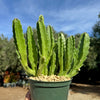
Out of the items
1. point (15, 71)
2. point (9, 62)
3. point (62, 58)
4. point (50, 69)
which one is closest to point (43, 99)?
point (50, 69)

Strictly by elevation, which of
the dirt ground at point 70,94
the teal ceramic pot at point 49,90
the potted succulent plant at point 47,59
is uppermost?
the potted succulent plant at point 47,59

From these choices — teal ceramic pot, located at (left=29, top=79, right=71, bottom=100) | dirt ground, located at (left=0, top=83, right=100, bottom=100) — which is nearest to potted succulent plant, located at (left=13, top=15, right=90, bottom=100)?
teal ceramic pot, located at (left=29, top=79, right=71, bottom=100)

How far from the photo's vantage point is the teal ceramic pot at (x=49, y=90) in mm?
1283

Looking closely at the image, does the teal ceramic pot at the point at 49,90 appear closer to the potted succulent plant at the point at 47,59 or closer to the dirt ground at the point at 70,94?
the potted succulent plant at the point at 47,59

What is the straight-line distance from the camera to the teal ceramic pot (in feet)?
4.21

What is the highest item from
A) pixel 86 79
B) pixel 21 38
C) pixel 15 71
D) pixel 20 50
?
pixel 21 38

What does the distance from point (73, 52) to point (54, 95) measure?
657 millimetres

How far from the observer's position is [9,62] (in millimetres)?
9078

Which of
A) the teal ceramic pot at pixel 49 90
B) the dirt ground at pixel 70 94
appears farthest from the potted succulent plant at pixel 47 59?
the dirt ground at pixel 70 94

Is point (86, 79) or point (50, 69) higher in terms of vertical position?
point (50, 69)

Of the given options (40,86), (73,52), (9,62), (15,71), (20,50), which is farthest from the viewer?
(15,71)

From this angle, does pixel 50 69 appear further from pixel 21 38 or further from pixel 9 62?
pixel 9 62

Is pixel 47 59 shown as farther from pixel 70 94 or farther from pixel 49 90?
pixel 70 94

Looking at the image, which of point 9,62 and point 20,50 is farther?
point 9,62
